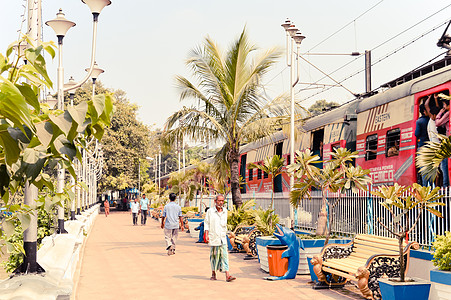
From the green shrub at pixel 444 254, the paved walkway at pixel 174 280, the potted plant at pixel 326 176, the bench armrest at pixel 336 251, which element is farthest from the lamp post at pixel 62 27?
the green shrub at pixel 444 254

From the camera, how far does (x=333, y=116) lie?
58.6 ft

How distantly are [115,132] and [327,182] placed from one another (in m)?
56.1

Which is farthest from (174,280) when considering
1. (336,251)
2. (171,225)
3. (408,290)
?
(408,290)

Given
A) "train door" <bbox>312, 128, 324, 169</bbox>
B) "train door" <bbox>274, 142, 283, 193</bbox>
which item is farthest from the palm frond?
"train door" <bbox>274, 142, 283, 193</bbox>

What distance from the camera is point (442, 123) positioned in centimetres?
1216

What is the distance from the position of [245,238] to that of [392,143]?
5.05 metres

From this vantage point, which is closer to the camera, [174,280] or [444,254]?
[444,254]

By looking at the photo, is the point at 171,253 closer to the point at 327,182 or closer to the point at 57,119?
the point at 327,182

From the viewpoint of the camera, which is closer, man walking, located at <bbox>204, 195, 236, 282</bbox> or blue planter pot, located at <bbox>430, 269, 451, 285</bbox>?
blue planter pot, located at <bbox>430, 269, 451, 285</bbox>

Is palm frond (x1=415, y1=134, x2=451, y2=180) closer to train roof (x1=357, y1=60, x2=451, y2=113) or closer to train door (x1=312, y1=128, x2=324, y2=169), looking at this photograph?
train roof (x1=357, y1=60, x2=451, y2=113)

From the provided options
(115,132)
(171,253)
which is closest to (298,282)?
(171,253)

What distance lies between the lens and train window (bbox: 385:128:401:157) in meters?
13.8

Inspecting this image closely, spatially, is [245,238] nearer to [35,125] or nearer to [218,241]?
[218,241]

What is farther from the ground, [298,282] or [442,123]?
[442,123]
